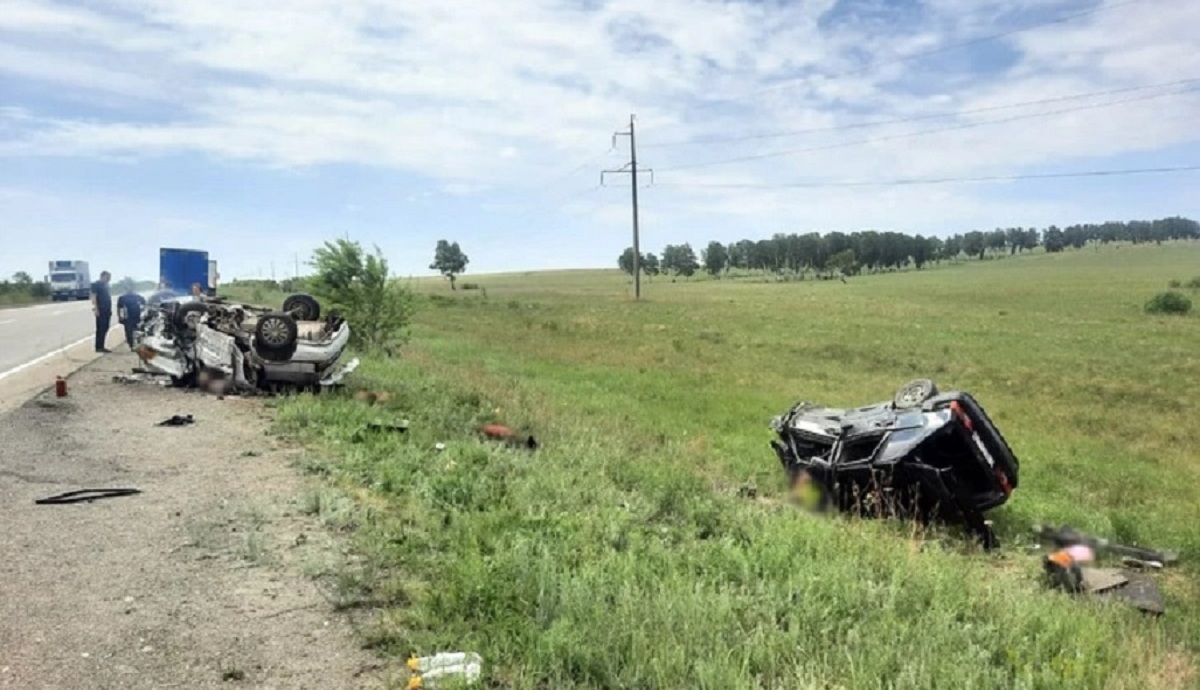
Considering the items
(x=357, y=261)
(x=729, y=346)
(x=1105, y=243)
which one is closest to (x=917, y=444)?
(x=357, y=261)

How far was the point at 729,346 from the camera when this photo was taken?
27312mm

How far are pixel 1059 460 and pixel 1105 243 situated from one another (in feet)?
648

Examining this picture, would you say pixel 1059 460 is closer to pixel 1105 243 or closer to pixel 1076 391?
pixel 1076 391

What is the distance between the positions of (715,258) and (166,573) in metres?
Answer: 169

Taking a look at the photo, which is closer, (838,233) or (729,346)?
(729,346)

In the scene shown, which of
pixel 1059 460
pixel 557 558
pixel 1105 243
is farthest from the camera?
pixel 1105 243

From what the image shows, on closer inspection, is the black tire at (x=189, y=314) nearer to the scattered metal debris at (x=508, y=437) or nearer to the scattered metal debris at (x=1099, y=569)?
the scattered metal debris at (x=508, y=437)

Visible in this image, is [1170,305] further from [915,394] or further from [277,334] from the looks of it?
[277,334]

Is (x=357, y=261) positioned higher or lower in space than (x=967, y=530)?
higher

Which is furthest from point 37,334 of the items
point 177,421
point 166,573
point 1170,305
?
point 1170,305

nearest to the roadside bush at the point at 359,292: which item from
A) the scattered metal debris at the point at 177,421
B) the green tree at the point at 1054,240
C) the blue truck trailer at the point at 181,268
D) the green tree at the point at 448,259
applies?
the scattered metal debris at the point at 177,421

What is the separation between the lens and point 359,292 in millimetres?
20578

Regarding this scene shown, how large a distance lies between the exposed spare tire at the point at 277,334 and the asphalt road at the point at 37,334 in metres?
5.89

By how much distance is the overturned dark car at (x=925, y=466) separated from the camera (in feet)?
23.7
